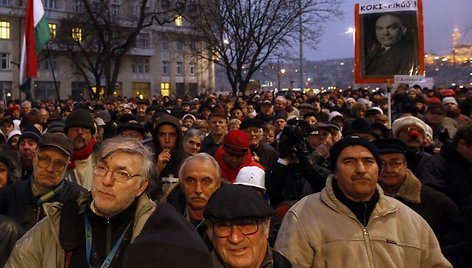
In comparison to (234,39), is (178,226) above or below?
below

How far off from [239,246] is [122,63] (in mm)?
65923

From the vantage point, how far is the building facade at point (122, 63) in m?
56.9

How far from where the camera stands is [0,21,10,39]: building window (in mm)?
58531

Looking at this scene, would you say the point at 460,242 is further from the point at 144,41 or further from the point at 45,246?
the point at 144,41

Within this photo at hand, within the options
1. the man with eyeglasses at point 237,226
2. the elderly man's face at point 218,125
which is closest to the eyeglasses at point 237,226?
the man with eyeglasses at point 237,226

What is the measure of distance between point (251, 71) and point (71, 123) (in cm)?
1612

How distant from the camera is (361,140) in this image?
3.23 meters

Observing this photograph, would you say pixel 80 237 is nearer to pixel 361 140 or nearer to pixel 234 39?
pixel 361 140

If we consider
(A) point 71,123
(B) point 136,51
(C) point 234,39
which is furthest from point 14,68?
(A) point 71,123

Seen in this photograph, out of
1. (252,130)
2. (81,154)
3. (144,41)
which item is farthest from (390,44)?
(144,41)

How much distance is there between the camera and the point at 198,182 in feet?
12.2

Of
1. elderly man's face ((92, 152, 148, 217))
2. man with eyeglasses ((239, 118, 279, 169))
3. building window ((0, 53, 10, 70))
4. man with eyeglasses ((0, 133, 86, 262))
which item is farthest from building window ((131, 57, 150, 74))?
elderly man's face ((92, 152, 148, 217))

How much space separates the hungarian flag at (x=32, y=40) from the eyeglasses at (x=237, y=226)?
8.95 meters

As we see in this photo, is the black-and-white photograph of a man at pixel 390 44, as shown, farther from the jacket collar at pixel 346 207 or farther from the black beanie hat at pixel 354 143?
the jacket collar at pixel 346 207
